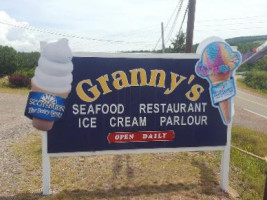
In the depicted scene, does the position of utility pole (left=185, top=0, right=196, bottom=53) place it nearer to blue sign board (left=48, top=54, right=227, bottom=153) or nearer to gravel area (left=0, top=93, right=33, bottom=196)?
blue sign board (left=48, top=54, right=227, bottom=153)

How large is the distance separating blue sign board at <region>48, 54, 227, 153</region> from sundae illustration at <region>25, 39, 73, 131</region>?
0.65ft

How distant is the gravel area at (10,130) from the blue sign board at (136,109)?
2.13 m

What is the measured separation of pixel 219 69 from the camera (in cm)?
648

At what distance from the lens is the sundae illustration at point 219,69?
6.41 m

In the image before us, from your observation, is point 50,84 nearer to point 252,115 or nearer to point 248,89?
point 252,115

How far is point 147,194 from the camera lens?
6355 mm

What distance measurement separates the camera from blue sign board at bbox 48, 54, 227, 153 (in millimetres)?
6062

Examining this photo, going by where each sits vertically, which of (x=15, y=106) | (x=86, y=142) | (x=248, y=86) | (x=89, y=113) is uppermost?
(x=89, y=113)

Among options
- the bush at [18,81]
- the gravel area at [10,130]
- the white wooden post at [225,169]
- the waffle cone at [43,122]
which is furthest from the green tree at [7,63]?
the white wooden post at [225,169]

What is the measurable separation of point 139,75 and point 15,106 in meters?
14.3

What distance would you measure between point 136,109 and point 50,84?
5.83 ft

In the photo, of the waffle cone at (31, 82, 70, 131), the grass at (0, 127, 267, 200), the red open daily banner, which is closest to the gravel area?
the grass at (0, 127, 267, 200)

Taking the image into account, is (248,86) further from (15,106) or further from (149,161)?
(149,161)

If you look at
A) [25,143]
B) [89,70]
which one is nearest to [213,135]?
[89,70]
